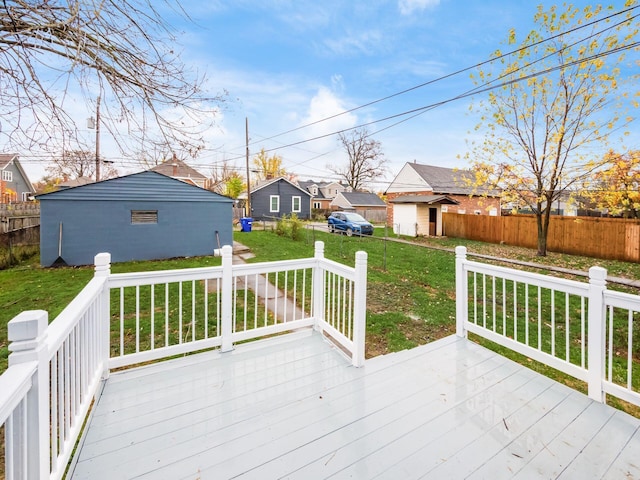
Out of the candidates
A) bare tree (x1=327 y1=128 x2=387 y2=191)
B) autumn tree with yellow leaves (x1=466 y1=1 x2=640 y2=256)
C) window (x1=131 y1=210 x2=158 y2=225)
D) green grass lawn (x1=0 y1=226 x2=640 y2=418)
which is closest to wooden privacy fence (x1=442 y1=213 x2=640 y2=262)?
green grass lawn (x1=0 y1=226 x2=640 y2=418)

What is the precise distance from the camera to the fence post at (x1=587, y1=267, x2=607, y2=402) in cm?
229

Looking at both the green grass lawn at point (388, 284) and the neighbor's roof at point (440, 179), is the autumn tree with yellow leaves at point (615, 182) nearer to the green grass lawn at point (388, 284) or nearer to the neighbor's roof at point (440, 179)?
the green grass lawn at point (388, 284)

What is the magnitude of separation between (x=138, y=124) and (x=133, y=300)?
3.59m

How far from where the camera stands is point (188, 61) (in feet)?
9.68

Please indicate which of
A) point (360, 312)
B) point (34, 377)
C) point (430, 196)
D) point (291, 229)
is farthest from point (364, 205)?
point (34, 377)

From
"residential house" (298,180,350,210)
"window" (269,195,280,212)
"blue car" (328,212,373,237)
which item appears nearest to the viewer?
"blue car" (328,212,373,237)

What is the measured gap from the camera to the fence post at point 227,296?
301 cm

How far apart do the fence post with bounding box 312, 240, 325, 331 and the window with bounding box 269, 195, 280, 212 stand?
23376mm

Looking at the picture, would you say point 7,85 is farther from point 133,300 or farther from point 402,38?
point 402,38

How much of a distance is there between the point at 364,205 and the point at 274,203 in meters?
9.59

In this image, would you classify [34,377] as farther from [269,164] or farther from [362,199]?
[269,164]

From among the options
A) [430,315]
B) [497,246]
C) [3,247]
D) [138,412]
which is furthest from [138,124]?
[497,246]

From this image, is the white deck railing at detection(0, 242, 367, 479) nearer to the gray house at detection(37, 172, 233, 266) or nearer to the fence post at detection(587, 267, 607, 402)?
the fence post at detection(587, 267, 607, 402)

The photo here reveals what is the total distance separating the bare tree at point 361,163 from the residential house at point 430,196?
1165 centimetres
